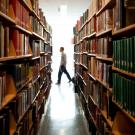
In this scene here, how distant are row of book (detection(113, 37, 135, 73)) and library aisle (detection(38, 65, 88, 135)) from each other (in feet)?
8.51

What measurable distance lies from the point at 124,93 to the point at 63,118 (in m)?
3.75

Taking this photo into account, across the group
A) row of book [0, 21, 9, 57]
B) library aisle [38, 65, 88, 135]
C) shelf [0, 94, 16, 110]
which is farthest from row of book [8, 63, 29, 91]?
library aisle [38, 65, 88, 135]

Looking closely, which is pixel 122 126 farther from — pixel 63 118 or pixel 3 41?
pixel 63 118

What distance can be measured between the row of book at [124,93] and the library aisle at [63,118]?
7.97ft

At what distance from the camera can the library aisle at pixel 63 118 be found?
5.01 metres

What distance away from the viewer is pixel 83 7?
1016cm

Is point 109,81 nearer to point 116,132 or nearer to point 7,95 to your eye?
point 116,132

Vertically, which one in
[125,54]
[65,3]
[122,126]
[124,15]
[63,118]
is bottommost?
[63,118]

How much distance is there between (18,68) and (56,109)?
4031 millimetres

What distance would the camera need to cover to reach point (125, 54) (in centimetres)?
227

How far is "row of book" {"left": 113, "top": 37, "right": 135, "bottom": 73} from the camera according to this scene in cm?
206

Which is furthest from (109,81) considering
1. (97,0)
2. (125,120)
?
(97,0)

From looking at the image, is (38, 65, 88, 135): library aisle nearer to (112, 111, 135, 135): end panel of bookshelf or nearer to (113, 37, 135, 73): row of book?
(112, 111, 135, 135): end panel of bookshelf

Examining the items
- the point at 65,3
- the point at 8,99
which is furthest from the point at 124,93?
the point at 65,3
